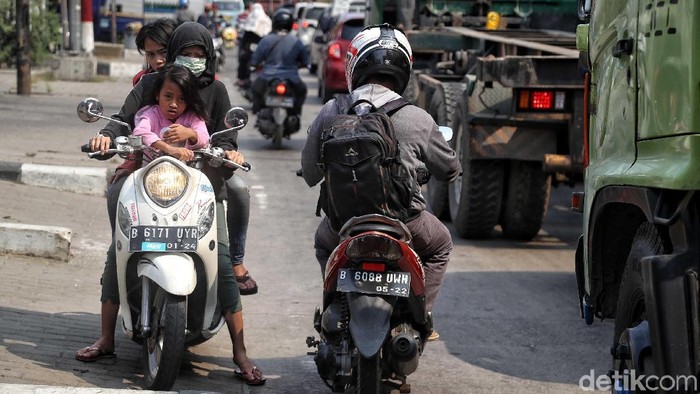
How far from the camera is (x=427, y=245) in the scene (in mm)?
5766

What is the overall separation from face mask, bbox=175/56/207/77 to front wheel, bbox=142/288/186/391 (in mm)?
1274

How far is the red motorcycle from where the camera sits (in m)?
5.17

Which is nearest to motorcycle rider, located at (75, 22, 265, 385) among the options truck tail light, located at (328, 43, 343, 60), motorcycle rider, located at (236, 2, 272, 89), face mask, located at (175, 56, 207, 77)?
face mask, located at (175, 56, 207, 77)

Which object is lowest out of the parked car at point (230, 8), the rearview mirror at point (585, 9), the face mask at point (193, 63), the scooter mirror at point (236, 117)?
the parked car at point (230, 8)

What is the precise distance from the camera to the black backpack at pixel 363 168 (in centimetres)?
523

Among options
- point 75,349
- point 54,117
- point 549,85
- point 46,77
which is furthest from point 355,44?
point 46,77

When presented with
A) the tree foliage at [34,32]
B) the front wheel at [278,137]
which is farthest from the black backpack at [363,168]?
the tree foliage at [34,32]

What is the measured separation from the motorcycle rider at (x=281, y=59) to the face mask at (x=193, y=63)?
9819mm

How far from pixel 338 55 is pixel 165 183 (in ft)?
59.8

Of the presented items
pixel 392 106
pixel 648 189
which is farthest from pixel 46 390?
pixel 648 189

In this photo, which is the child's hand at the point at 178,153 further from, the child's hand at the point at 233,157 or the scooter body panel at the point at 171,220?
the child's hand at the point at 233,157

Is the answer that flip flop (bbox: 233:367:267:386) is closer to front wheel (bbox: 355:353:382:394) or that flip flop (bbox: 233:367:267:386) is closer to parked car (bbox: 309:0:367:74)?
front wheel (bbox: 355:353:382:394)

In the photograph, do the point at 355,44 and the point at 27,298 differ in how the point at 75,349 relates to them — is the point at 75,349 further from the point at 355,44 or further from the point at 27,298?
the point at 355,44

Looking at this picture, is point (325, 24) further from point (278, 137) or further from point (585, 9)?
point (585, 9)
